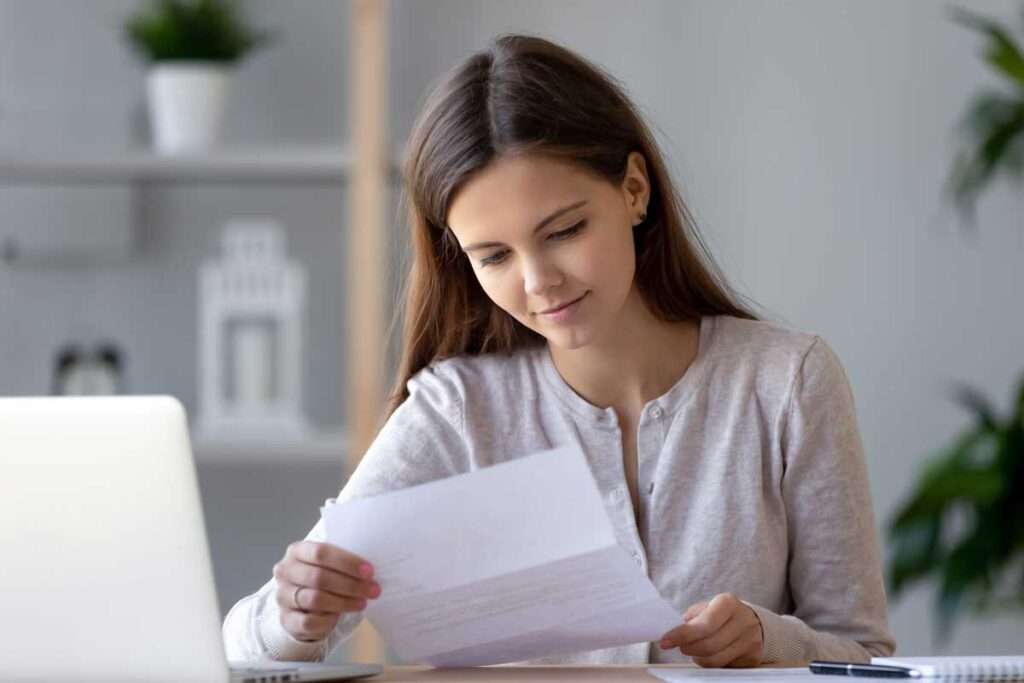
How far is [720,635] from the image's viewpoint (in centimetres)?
124

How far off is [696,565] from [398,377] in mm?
392

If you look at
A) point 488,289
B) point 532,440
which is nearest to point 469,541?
point 488,289

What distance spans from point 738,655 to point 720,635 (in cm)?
3

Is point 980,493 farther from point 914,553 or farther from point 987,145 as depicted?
point 987,145

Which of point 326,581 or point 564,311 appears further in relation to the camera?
point 564,311

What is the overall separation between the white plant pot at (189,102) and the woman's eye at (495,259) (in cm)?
159

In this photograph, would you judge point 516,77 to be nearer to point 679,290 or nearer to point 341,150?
point 679,290

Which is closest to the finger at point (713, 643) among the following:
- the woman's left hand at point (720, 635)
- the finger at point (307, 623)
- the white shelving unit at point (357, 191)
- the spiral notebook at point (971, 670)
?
the woman's left hand at point (720, 635)

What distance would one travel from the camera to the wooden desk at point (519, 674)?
1.18 meters

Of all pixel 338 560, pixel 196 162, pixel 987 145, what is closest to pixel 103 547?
pixel 338 560

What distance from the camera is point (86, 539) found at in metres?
1.00

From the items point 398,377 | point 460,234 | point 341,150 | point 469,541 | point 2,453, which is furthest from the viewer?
point 341,150

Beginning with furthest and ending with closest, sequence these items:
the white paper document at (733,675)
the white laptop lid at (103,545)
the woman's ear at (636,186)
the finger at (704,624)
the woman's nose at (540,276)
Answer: the woman's ear at (636,186)
the woman's nose at (540,276)
the finger at (704,624)
the white paper document at (733,675)
the white laptop lid at (103,545)

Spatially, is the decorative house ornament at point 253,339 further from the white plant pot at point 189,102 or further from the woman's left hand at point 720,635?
the woman's left hand at point 720,635
